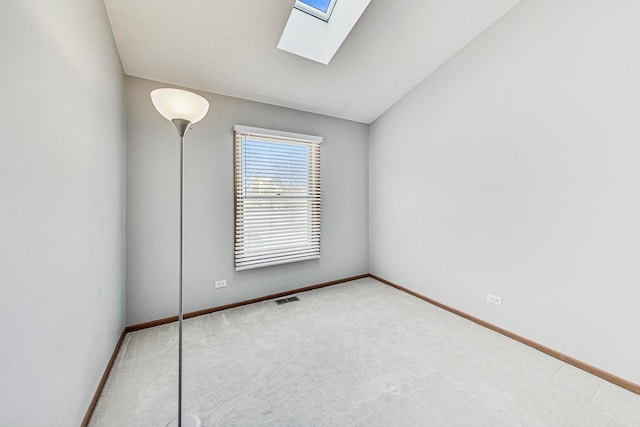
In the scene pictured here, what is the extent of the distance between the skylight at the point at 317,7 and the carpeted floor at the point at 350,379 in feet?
10.2

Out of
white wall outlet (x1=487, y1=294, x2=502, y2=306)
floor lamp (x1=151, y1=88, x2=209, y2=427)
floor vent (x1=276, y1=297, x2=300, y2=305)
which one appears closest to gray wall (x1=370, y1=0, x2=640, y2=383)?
white wall outlet (x1=487, y1=294, x2=502, y2=306)

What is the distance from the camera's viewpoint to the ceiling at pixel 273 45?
1.91 meters

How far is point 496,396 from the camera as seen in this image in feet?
5.14

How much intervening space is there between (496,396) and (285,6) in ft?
10.6

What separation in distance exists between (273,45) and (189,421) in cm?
292

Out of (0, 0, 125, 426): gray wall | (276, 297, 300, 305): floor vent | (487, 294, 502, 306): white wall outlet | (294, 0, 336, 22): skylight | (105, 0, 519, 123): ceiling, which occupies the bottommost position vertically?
(276, 297, 300, 305): floor vent

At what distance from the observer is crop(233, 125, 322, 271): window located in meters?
2.86

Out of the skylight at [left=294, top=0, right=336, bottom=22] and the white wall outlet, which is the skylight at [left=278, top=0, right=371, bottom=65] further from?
the white wall outlet

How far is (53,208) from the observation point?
3.48ft

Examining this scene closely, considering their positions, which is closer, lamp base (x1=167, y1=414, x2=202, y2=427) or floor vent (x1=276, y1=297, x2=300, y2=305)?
lamp base (x1=167, y1=414, x2=202, y2=427)

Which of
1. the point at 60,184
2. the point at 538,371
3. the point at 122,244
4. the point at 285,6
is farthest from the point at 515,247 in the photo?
the point at 122,244

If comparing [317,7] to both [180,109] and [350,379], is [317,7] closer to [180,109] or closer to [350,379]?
[180,109]

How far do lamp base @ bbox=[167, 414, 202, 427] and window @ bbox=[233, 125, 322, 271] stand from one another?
5.07ft

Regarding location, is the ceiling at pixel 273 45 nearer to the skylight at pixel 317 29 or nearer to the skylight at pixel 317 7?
the skylight at pixel 317 29
